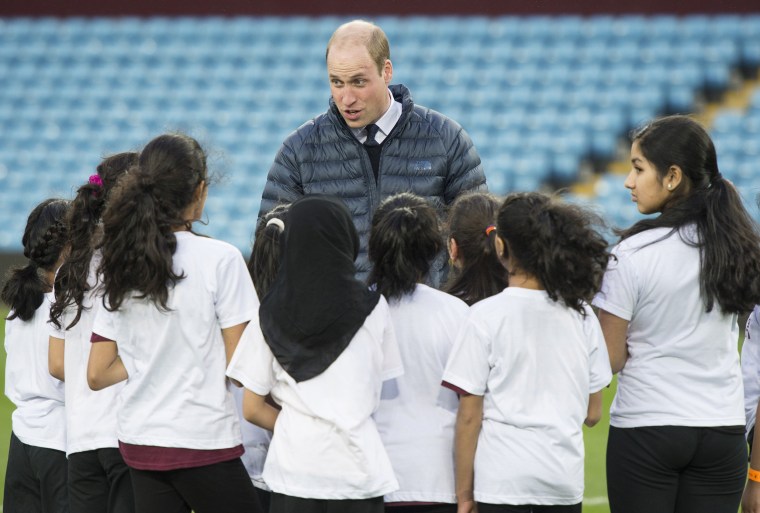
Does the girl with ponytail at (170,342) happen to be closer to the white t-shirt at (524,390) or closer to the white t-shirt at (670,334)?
the white t-shirt at (524,390)

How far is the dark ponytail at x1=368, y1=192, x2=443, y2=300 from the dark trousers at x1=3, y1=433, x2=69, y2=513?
1244mm

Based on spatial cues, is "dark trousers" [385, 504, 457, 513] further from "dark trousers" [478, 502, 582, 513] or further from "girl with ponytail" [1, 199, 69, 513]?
"girl with ponytail" [1, 199, 69, 513]

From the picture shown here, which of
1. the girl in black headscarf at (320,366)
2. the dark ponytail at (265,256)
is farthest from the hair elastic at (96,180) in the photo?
the girl in black headscarf at (320,366)

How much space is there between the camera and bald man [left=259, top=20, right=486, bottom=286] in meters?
3.26

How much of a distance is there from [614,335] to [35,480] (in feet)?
6.18

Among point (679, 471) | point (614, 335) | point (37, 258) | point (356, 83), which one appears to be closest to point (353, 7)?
point (356, 83)

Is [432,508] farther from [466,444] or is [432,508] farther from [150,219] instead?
[150,219]

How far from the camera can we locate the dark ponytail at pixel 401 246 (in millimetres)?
2592

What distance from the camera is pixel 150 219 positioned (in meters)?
2.54

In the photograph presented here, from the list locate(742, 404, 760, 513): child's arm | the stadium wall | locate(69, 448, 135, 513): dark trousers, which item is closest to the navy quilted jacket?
locate(69, 448, 135, 513): dark trousers

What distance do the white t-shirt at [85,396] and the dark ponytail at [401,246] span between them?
82 centimetres

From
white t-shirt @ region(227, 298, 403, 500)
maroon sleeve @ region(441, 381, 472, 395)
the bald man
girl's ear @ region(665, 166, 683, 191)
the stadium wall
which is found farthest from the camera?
the stadium wall

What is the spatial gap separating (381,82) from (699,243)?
1.18 meters

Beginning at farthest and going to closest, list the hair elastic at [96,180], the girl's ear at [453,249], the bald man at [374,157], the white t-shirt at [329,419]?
the bald man at [374,157] → the hair elastic at [96,180] → the girl's ear at [453,249] → the white t-shirt at [329,419]
